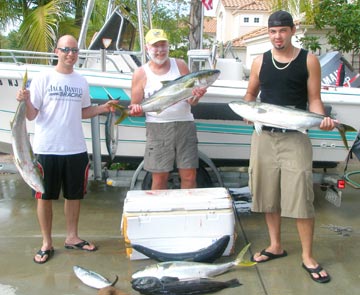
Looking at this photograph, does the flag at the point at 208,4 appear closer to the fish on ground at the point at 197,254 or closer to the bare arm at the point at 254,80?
the bare arm at the point at 254,80

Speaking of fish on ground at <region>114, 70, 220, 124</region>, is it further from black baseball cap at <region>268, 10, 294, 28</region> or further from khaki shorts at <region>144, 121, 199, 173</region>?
black baseball cap at <region>268, 10, 294, 28</region>

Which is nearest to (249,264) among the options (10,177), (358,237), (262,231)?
(262,231)

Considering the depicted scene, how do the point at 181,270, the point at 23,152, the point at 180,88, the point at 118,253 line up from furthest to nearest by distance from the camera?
the point at 118,253, the point at 180,88, the point at 23,152, the point at 181,270

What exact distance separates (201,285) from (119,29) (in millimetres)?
3438

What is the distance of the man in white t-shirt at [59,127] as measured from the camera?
3.51 metres

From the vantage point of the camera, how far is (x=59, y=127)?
354 cm

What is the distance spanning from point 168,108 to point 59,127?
940 mm

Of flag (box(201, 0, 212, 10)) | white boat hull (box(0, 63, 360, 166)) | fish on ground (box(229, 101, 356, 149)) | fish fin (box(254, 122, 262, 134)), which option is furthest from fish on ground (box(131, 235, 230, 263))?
flag (box(201, 0, 212, 10))

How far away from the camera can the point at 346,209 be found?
5.20m

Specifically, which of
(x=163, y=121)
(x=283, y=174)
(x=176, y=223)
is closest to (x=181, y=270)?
(x=176, y=223)

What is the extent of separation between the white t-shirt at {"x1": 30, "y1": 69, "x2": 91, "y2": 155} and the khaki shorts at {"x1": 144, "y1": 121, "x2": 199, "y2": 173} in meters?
0.68

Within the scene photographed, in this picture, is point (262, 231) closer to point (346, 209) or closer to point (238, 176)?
point (238, 176)

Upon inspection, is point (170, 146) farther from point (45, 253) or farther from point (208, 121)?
point (45, 253)

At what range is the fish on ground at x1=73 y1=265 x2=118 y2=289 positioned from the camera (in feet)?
10.6
